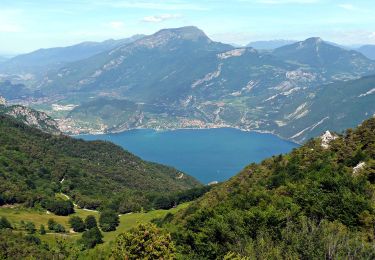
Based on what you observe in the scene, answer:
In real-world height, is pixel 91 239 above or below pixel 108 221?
above

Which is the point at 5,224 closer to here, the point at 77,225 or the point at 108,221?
the point at 77,225

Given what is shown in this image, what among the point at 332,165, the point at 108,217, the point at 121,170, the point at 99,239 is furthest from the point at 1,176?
the point at 332,165

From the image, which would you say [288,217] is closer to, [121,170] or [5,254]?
[5,254]

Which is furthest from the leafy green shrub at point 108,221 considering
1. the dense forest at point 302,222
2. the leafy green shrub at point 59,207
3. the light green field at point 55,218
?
the dense forest at point 302,222

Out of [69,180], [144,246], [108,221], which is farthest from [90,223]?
[144,246]

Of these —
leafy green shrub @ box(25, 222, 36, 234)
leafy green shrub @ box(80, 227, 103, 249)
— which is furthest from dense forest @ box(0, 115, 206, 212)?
leafy green shrub @ box(80, 227, 103, 249)
